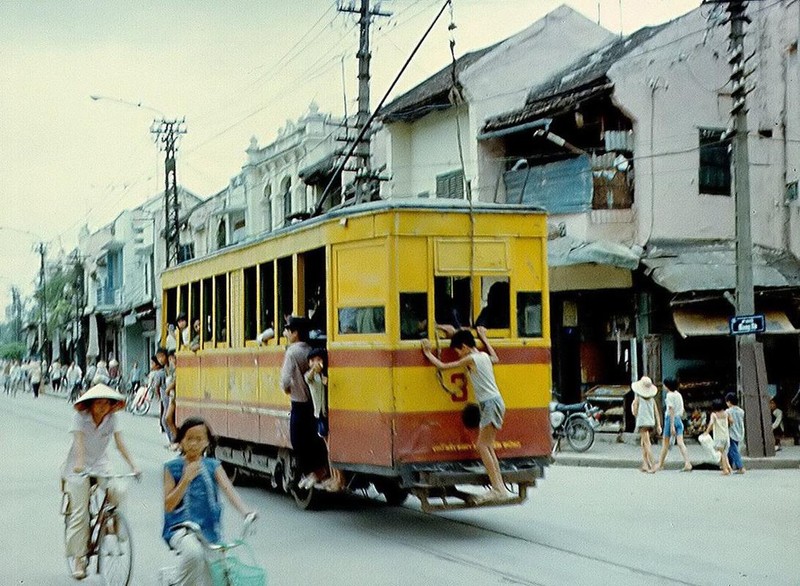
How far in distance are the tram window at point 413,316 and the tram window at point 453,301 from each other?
167 millimetres

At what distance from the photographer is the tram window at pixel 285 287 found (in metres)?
12.3

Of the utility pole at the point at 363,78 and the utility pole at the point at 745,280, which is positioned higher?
the utility pole at the point at 363,78

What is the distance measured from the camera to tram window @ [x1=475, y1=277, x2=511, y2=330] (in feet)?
35.6

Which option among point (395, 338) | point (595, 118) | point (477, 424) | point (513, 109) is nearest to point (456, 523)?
point (477, 424)

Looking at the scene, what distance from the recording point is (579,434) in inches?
790

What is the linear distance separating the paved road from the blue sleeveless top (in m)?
2.39

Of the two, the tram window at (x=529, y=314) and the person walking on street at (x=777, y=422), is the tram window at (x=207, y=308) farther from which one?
the person walking on street at (x=777, y=422)

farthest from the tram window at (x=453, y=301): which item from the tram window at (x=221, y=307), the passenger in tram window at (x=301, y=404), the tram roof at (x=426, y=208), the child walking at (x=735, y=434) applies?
the child walking at (x=735, y=434)

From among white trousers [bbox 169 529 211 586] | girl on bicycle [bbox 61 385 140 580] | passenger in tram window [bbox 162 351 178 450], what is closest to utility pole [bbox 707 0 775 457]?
passenger in tram window [bbox 162 351 178 450]

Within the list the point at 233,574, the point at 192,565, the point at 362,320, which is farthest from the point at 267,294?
the point at 233,574

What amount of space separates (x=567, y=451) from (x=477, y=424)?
405 inches

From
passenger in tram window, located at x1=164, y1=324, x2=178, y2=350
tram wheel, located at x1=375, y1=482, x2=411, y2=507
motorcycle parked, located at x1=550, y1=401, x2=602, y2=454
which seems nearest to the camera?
tram wheel, located at x1=375, y1=482, x2=411, y2=507

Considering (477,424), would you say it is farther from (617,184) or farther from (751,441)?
(617,184)

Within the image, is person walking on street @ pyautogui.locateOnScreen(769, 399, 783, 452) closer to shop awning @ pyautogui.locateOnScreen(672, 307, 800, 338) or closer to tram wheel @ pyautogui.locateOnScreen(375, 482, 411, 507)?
shop awning @ pyautogui.locateOnScreen(672, 307, 800, 338)
